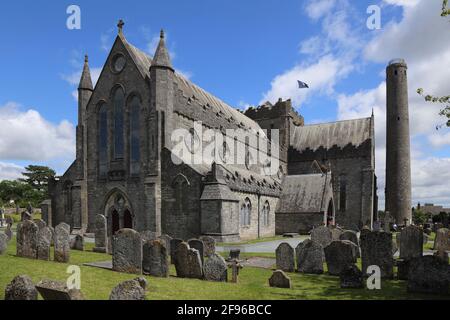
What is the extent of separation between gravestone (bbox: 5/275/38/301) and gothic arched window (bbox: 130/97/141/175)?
64.0 ft

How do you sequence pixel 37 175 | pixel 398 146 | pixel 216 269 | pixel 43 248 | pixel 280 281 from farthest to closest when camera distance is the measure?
pixel 37 175 < pixel 398 146 < pixel 43 248 < pixel 216 269 < pixel 280 281

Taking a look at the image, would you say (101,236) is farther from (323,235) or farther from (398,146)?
(398,146)

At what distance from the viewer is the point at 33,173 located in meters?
79.9

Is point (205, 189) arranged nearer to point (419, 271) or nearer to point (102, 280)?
point (102, 280)

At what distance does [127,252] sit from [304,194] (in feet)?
81.0

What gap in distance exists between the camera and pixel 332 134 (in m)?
45.0

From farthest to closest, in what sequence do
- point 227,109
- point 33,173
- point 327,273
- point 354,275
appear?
1. point 33,173
2. point 227,109
3. point 327,273
4. point 354,275

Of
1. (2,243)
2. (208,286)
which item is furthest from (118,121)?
(208,286)

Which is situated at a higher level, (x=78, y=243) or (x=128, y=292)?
(x=128, y=292)

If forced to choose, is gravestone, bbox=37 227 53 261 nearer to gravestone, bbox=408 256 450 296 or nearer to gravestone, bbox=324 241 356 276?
gravestone, bbox=324 241 356 276

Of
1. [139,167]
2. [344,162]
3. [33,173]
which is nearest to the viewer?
[139,167]

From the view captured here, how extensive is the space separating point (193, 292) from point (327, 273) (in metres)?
5.94

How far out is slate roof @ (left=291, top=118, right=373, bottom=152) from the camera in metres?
42.6

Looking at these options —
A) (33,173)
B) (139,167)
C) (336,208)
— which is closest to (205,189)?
(139,167)
